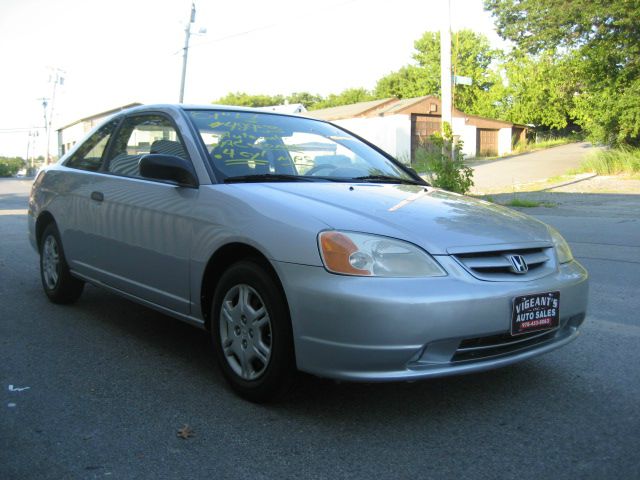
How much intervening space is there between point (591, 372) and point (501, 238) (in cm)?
116

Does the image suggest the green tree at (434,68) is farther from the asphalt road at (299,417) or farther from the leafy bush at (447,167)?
the asphalt road at (299,417)

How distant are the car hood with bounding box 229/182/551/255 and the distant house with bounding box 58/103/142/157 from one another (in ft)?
195

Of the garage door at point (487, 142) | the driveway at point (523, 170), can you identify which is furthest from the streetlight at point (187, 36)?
the garage door at point (487, 142)

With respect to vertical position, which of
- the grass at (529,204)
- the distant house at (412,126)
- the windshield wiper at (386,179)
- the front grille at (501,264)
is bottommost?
the grass at (529,204)

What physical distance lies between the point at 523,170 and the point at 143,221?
93.0ft

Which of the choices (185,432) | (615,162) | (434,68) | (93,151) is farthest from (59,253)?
(434,68)

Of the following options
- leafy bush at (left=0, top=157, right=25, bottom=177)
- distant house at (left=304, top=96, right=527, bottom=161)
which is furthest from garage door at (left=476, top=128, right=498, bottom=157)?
leafy bush at (left=0, top=157, right=25, bottom=177)

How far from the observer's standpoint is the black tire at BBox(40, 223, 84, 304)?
526cm

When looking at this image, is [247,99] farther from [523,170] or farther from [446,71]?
[446,71]

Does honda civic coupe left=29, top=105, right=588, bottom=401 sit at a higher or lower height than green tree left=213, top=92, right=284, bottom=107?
lower

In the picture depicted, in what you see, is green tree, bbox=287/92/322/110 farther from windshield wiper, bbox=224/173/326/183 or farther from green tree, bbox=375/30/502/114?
windshield wiper, bbox=224/173/326/183

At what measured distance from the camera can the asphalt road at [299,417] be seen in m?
2.66

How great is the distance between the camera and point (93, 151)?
5.14 metres

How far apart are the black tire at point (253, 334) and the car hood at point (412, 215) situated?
0.42 meters
